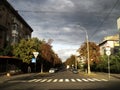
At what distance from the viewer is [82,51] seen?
230 ft

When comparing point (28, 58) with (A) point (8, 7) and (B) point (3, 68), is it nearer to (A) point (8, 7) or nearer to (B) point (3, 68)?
(B) point (3, 68)

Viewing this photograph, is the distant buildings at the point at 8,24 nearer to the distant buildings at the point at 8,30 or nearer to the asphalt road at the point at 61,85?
the distant buildings at the point at 8,30

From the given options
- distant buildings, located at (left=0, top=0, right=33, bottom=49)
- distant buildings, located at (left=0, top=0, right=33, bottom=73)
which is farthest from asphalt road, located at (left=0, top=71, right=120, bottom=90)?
distant buildings, located at (left=0, top=0, right=33, bottom=49)

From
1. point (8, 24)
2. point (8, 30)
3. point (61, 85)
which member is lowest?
point (61, 85)

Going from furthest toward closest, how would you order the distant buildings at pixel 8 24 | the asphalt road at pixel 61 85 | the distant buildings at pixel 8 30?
the distant buildings at pixel 8 24
the distant buildings at pixel 8 30
the asphalt road at pixel 61 85

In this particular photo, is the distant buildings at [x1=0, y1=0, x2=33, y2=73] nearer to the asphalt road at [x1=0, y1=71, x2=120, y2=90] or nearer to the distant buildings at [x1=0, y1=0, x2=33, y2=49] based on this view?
the distant buildings at [x1=0, y1=0, x2=33, y2=49]

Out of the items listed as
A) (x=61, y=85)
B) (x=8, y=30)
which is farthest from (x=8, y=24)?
(x=61, y=85)

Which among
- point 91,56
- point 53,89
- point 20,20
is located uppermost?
point 20,20

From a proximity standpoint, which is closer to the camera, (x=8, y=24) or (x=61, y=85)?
(x=61, y=85)

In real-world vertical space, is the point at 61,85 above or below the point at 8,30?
below

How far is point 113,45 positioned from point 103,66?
38.7 metres

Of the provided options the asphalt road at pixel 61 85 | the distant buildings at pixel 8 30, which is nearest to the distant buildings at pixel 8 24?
the distant buildings at pixel 8 30

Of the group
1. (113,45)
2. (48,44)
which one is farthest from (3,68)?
(113,45)

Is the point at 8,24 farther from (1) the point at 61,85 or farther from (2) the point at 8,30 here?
(1) the point at 61,85
